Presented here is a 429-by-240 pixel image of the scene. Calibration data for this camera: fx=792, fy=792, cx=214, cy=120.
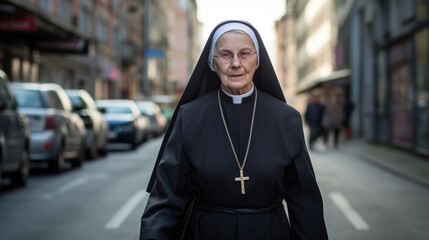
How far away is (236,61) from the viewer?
3361 mm

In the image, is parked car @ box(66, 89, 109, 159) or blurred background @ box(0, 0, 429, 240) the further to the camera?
parked car @ box(66, 89, 109, 159)

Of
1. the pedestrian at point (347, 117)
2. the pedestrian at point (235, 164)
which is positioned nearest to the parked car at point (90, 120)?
the pedestrian at point (347, 117)

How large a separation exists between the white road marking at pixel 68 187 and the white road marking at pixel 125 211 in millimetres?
1201

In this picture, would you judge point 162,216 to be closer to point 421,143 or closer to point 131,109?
point 421,143

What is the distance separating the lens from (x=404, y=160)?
18.7 meters

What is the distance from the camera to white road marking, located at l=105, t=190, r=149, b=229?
886 centimetres

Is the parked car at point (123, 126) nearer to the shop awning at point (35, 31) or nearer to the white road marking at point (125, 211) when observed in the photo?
the shop awning at point (35, 31)

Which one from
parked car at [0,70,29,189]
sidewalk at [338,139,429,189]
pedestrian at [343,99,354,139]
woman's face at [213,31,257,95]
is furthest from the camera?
pedestrian at [343,99,354,139]

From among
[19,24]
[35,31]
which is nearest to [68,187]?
[19,24]

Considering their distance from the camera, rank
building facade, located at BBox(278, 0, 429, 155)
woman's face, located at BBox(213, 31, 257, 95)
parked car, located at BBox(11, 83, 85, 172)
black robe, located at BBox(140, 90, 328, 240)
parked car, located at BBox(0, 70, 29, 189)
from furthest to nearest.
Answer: building facade, located at BBox(278, 0, 429, 155) < parked car, located at BBox(11, 83, 85, 172) < parked car, located at BBox(0, 70, 29, 189) < woman's face, located at BBox(213, 31, 257, 95) < black robe, located at BBox(140, 90, 328, 240)

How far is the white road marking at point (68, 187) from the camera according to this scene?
38.5 ft

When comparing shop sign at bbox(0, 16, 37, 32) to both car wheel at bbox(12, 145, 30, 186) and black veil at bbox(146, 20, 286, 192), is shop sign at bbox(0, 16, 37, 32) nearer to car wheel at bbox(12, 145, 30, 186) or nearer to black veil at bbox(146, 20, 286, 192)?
car wheel at bbox(12, 145, 30, 186)

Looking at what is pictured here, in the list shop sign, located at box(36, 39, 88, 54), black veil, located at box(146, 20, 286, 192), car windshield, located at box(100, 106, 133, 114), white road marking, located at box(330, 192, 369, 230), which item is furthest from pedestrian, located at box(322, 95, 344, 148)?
black veil, located at box(146, 20, 286, 192)

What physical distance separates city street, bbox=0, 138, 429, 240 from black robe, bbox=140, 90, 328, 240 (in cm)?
464
